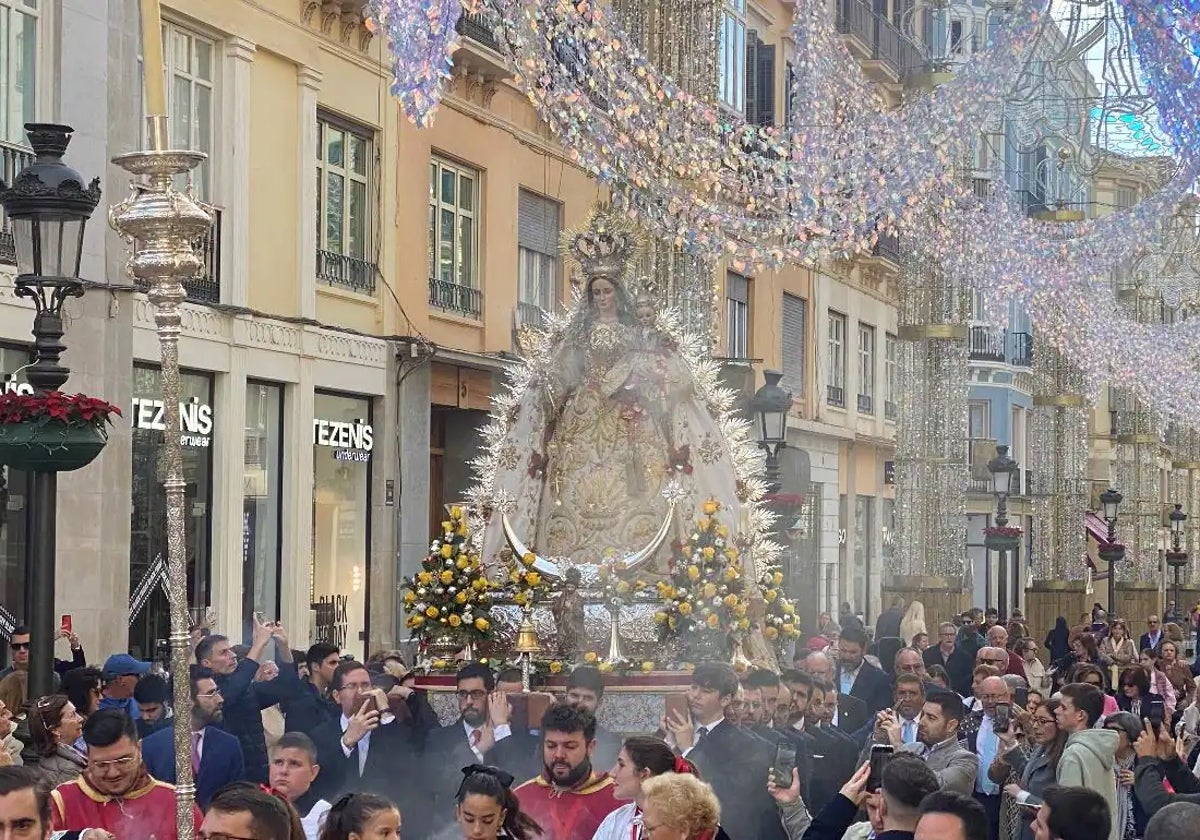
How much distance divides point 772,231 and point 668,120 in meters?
1.17

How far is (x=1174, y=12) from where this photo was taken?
498 inches

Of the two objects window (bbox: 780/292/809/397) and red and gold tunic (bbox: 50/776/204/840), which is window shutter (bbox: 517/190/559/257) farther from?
red and gold tunic (bbox: 50/776/204/840)

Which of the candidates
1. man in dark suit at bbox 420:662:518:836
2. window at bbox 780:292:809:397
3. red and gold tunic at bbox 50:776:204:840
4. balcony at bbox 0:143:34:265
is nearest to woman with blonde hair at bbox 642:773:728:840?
red and gold tunic at bbox 50:776:204:840

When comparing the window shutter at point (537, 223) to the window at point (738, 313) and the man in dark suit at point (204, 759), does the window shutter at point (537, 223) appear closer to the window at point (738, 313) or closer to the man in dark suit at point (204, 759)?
the window at point (738, 313)

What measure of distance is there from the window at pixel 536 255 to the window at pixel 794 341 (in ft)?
29.5

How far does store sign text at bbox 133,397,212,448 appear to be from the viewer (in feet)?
70.1

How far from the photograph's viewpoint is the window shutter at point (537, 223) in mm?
30234

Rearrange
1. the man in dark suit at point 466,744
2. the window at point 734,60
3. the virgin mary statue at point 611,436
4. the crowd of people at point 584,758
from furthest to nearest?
1. the window at point 734,60
2. the virgin mary statue at point 611,436
3. the man in dark suit at point 466,744
4. the crowd of people at point 584,758

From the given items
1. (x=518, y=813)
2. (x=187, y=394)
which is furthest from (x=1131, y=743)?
(x=187, y=394)

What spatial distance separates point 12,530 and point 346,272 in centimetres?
768

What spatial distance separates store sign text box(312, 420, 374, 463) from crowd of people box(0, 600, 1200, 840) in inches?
371

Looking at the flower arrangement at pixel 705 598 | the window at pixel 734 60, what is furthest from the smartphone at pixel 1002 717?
the window at pixel 734 60

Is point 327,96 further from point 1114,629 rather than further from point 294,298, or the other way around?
point 1114,629

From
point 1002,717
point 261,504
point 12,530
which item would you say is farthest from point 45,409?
point 261,504
